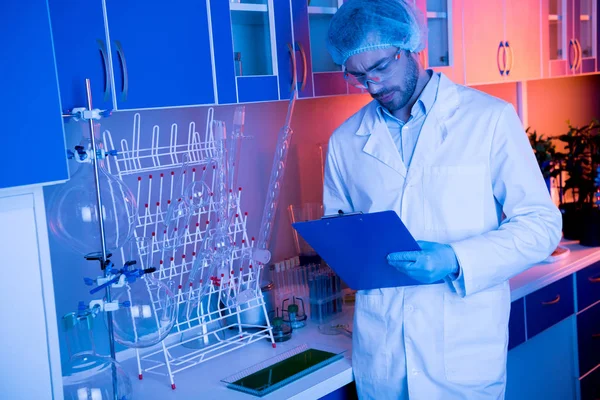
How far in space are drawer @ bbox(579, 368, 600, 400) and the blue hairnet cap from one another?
1.77 meters

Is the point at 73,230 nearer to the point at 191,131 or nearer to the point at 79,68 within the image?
the point at 79,68

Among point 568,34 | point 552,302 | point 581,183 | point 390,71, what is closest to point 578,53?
point 568,34

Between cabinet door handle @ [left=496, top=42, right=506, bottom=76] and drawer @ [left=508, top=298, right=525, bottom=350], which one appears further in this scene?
cabinet door handle @ [left=496, top=42, right=506, bottom=76]

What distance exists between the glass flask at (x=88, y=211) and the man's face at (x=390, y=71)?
27.6 inches

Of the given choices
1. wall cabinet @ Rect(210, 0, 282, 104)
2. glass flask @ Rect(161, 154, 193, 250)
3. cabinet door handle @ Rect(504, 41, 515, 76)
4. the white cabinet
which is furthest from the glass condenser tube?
cabinet door handle @ Rect(504, 41, 515, 76)

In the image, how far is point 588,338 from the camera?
9.30ft

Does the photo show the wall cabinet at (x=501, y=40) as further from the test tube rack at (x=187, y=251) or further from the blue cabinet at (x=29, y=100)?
the blue cabinet at (x=29, y=100)

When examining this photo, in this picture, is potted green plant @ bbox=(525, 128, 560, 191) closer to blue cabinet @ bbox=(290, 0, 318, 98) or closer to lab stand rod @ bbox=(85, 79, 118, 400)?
blue cabinet @ bbox=(290, 0, 318, 98)

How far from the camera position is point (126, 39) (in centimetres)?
167

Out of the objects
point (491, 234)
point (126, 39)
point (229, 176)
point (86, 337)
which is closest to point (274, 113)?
point (229, 176)

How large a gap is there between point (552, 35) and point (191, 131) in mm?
1876

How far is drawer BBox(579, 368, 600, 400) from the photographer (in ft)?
9.27

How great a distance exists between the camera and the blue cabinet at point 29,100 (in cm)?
124

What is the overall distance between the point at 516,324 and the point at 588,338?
2.22ft
